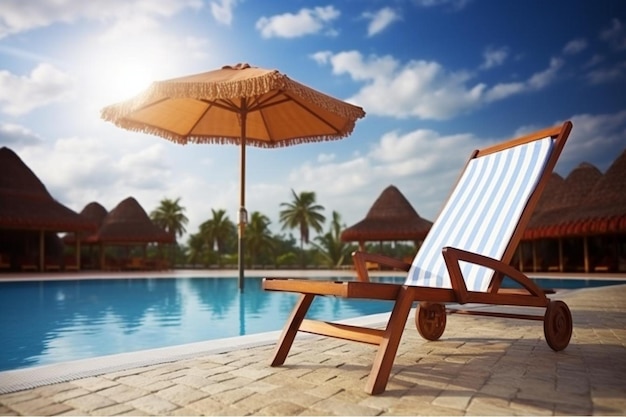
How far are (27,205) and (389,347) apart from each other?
2060 cm

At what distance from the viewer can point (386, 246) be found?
1312 inches

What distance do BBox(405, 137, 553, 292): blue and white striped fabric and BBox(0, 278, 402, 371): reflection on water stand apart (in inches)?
91.3

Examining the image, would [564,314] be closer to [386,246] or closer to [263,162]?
[263,162]

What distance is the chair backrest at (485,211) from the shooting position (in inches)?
117

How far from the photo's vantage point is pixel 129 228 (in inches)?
917

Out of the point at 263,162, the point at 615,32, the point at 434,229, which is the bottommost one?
the point at 434,229

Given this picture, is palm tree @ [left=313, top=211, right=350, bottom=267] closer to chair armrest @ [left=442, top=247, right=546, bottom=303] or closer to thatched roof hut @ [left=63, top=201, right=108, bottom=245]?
thatched roof hut @ [left=63, top=201, right=108, bottom=245]

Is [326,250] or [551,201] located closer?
[551,201]

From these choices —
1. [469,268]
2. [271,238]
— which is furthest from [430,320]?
[271,238]

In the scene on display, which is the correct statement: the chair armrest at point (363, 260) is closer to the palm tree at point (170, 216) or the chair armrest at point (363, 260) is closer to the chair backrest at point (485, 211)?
the chair backrest at point (485, 211)

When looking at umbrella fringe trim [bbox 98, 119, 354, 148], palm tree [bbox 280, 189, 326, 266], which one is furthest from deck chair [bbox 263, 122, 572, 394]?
palm tree [bbox 280, 189, 326, 266]

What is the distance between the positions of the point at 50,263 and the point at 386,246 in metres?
21.2

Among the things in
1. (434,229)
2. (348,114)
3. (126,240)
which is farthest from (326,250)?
(434,229)

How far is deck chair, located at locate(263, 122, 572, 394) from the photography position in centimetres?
220
